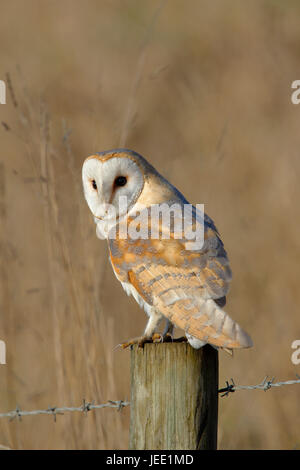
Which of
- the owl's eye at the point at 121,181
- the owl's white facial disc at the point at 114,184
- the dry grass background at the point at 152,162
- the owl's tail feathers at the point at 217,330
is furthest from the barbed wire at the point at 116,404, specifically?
the owl's eye at the point at 121,181

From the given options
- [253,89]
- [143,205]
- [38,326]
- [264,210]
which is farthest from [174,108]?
[143,205]

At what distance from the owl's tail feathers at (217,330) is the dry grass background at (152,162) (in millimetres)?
992

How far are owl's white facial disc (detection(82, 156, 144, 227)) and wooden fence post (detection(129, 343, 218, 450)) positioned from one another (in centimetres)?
84

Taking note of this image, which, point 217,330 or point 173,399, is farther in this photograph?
point 217,330

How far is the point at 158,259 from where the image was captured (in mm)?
2551

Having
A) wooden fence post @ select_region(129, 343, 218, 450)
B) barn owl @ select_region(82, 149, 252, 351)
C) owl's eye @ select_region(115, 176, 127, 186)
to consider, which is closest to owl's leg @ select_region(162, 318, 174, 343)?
barn owl @ select_region(82, 149, 252, 351)

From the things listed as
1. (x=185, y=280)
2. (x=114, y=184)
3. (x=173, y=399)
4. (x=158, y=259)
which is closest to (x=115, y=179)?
(x=114, y=184)

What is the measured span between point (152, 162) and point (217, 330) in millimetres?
4821

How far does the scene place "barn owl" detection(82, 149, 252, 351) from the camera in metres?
2.31

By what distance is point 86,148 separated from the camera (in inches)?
297

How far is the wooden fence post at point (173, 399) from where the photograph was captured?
6.87ft

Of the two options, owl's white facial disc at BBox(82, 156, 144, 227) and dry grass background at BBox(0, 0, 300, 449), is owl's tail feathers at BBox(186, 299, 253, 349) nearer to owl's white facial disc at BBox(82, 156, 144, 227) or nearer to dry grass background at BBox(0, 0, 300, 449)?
owl's white facial disc at BBox(82, 156, 144, 227)

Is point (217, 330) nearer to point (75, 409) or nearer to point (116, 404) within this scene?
point (116, 404)
